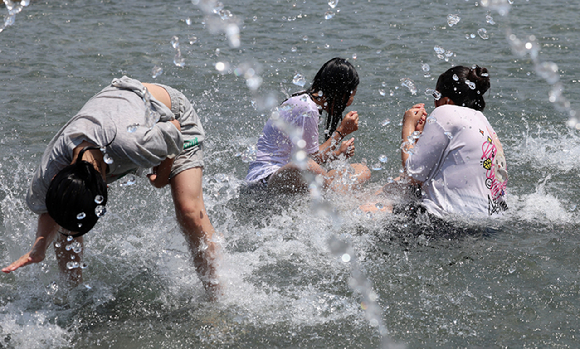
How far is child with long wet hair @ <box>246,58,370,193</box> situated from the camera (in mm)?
4461

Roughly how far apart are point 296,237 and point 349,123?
3.41 feet

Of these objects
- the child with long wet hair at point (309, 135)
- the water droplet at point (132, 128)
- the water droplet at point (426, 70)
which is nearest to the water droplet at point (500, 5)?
the water droplet at point (426, 70)

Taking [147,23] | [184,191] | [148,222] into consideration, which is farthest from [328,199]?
[147,23]

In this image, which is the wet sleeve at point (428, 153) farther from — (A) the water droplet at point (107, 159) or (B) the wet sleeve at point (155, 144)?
(A) the water droplet at point (107, 159)

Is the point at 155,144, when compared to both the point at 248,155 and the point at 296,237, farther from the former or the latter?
the point at 248,155

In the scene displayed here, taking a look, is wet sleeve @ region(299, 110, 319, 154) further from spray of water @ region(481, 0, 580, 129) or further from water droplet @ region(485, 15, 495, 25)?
water droplet @ region(485, 15, 495, 25)

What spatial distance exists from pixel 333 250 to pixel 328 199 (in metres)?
0.80

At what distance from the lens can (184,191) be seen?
3346 mm

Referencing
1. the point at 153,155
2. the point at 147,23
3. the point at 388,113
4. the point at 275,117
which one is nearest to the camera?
the point at 153,155

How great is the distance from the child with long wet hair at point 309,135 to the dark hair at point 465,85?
0.73 m

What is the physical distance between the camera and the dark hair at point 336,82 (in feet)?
14.6

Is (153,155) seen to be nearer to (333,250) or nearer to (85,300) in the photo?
(85,300)

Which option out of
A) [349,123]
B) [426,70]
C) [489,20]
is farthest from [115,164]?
[489,20]

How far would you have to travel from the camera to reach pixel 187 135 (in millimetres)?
3555
